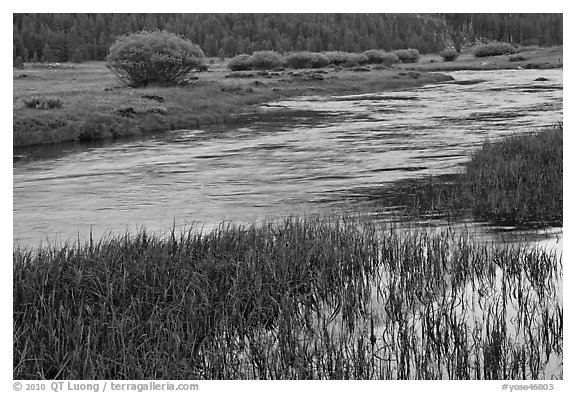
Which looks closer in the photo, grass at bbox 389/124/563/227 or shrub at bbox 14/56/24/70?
grass at bbox 389/124/563/227

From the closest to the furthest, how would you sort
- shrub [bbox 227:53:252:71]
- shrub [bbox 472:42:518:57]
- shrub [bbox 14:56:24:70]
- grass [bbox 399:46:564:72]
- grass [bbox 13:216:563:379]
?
grass [bbox 13:216:563:379]
shrub [bbox 14:56:24:70]
shrub [bbox 227:53:252:71]
grass [bbox 399:46:564:72]
shrub [bbox 472:42:518:57]

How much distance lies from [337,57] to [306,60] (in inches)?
43.1

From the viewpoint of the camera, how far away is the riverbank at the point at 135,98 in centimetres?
1986

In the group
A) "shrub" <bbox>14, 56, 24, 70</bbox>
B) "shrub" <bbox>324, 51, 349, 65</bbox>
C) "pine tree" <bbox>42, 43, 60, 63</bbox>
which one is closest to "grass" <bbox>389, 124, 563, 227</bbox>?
"shrub" <bbox>324, 51, 349, 65</bbox>

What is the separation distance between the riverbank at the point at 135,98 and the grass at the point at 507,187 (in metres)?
9.05

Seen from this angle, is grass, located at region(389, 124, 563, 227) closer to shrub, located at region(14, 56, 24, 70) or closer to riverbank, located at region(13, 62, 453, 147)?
shrub, located at region(14, 56, 24, 70)

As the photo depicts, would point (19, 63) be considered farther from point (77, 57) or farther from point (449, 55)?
point (449, 55)

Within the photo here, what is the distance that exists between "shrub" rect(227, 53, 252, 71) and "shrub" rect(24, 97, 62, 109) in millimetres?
5979

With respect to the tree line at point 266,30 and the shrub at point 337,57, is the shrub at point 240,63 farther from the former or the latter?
the shrub at point 337,57

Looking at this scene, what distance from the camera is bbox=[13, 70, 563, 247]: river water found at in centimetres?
1398

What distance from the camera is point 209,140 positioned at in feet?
78.0

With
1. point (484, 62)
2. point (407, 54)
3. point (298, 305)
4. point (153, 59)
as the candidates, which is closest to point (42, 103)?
point (153, 59)

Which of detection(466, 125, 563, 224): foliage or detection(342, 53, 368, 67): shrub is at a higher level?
detection(342, 53, 368, 67): shrub

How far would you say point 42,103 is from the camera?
21922 millimetres
